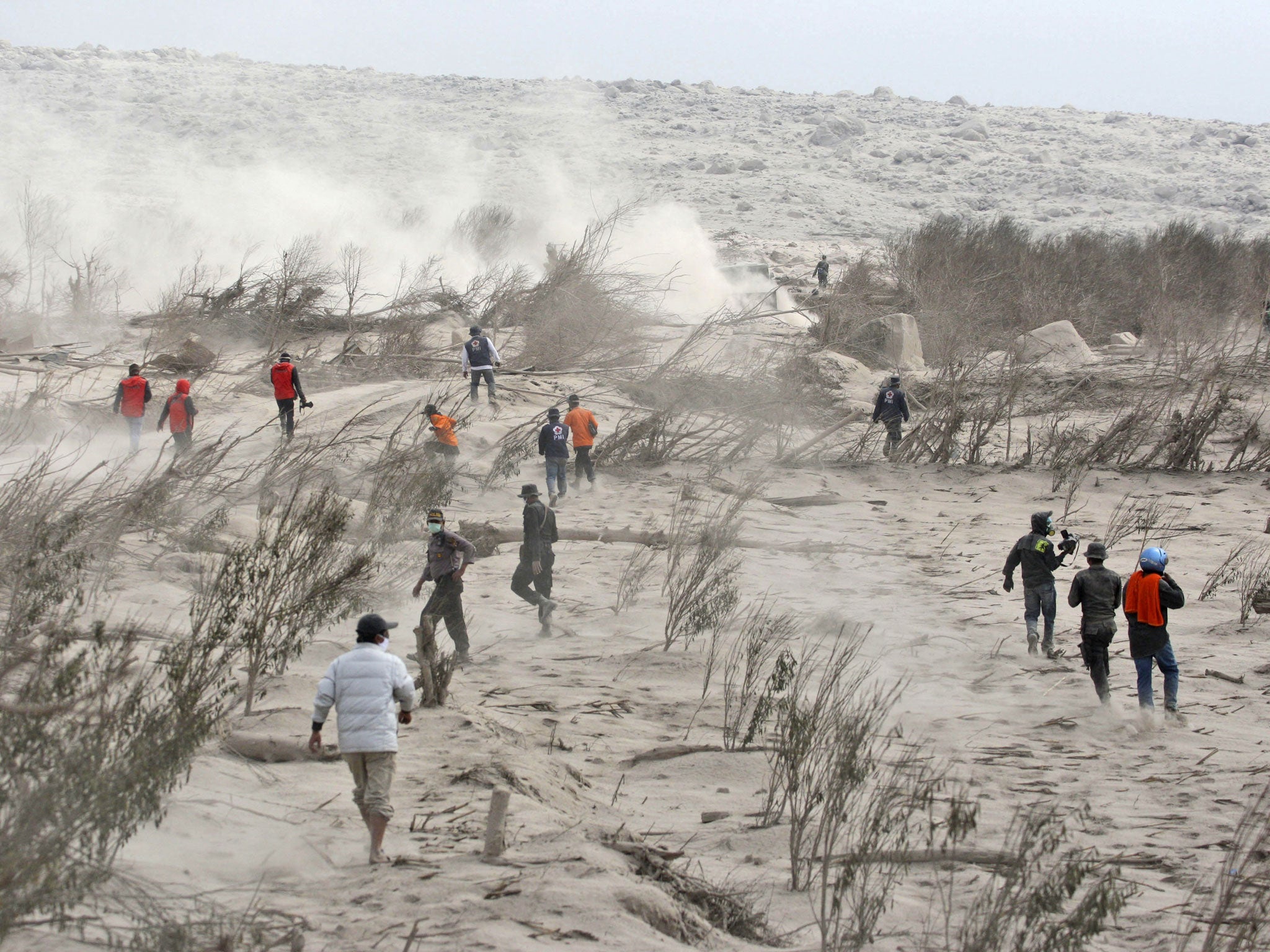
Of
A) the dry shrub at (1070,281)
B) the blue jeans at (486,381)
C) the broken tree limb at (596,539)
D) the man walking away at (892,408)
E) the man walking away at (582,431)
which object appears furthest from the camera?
the dry shrub at (1070,281)

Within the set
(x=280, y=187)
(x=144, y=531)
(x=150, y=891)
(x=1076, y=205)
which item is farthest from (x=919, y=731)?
(x=1076, y=205)

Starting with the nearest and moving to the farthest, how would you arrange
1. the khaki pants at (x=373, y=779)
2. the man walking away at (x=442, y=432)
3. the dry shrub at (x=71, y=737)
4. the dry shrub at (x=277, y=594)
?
the dry shrub at (x=71, y=737) → the khaki pants at (x=373, y=779) → the dry shrub at (x=277, y=594) → the man walking away at (x=442, y=432)

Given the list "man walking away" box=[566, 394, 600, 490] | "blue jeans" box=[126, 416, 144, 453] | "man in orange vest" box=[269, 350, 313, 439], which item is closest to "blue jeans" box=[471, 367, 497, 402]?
"man walking away" box=[566, 394, 600, 490]

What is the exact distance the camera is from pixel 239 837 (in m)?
4.51

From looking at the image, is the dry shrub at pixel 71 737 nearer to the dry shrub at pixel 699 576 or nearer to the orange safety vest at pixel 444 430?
the dry shrub at pixel 699 576

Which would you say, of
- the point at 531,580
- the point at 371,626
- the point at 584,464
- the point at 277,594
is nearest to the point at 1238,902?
the point at 371,626

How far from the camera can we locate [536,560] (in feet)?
28.4

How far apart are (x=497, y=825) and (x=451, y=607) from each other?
3485 millimetres

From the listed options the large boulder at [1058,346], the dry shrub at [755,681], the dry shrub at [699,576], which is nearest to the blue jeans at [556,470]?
the dry shrub at [699,576]

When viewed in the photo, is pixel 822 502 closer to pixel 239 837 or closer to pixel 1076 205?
pixel 239 837

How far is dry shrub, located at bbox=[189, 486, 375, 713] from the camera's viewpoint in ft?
18.9

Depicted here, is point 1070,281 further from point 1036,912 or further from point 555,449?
point 1036,912

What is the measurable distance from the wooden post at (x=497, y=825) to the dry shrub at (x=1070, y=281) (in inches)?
645

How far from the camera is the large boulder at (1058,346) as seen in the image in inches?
773
